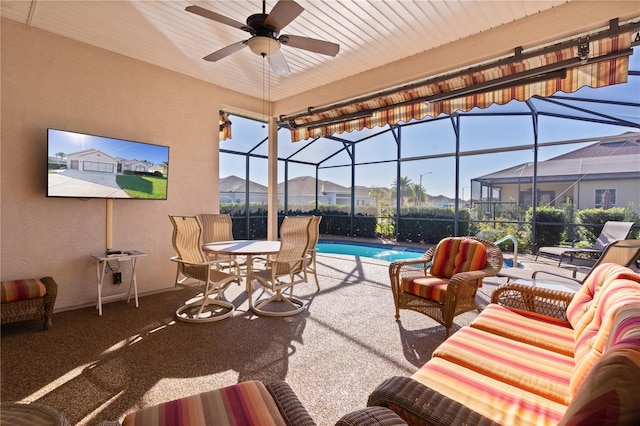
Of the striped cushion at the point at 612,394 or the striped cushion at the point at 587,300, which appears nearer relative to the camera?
the striped cushion at the point at 612,394

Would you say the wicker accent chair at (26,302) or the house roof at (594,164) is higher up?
the house roof at (594,164)

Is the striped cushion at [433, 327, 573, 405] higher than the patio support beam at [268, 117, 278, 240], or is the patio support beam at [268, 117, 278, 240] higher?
the patio support beam at [268, 117, 278, 240]

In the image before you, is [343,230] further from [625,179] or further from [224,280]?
[224,280]

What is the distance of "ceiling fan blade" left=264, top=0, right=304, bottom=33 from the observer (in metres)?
2.40

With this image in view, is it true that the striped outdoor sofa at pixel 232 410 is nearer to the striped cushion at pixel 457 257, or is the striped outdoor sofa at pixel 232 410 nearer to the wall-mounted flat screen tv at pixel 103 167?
the striped cushion at pixel 457 257

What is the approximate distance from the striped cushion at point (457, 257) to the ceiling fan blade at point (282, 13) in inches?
108

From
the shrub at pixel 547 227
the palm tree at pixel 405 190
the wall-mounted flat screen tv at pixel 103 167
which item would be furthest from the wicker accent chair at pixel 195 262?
the palm tree at pixel 405 190

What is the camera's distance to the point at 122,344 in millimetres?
2818

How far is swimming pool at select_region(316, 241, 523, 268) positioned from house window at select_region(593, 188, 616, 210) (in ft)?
13.6

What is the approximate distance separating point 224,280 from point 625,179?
9.02 meters

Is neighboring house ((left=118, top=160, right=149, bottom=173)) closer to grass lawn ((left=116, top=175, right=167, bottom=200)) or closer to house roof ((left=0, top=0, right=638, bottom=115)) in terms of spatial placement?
grass lawn ((left=116, top=175, right=167, bottom=200))

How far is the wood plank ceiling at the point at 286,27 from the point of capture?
305 centimetres

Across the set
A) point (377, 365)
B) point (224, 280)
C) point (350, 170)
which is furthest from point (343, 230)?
point (377, 365)

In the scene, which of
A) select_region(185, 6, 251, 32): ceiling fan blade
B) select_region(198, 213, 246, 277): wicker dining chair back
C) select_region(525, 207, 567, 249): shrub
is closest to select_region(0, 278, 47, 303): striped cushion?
select_region(198, 213, 246, 277): wicker dining chair back
